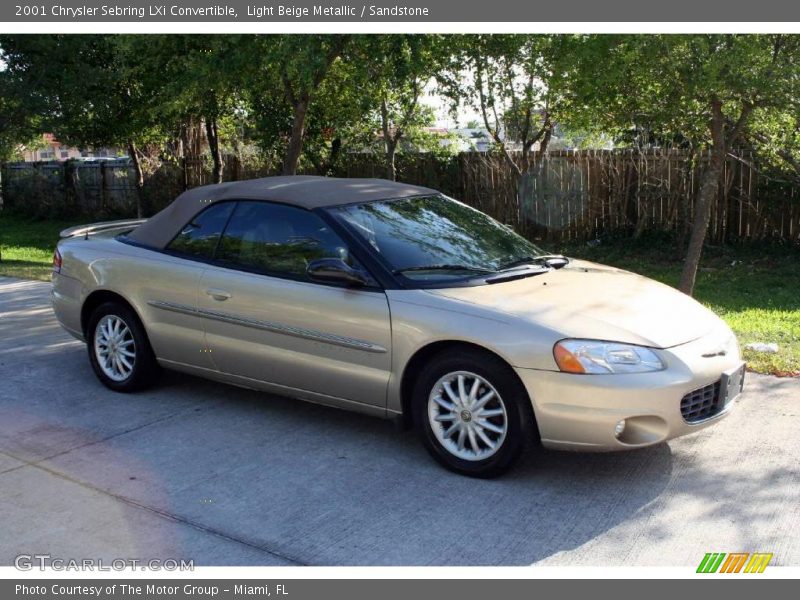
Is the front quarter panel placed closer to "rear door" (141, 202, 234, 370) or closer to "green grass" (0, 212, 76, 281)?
"rear door" (141, 202, 234, 370)

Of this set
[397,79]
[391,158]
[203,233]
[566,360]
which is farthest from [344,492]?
[391,158]

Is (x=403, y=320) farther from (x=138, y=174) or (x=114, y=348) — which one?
(x=138, y=174)

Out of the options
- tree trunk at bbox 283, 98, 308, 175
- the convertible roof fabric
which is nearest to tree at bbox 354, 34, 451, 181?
tree trunk at bbox 283, 98, 308, 175

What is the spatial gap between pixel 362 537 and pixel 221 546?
0.65 m

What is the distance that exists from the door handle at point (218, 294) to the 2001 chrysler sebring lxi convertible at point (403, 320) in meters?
0.01

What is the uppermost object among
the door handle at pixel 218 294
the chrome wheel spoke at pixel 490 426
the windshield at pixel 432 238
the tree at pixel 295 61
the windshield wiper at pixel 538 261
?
the tree at pixel 295 61

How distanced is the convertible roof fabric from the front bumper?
1892 mm

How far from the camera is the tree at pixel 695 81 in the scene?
7.36 meters

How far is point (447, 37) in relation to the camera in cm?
1356

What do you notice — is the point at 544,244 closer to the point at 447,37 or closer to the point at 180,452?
the point at 447,37

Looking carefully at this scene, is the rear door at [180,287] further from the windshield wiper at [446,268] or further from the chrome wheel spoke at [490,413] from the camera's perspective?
the chrome wheel spoke at [490,413]

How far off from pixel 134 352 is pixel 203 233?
3.36 feet

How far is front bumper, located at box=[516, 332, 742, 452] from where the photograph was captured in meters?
4.40

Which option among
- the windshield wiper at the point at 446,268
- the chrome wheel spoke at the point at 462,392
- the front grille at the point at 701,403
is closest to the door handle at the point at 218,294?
the windshield wiper at the point at 446,268
